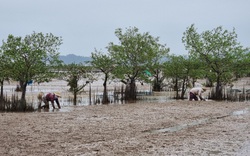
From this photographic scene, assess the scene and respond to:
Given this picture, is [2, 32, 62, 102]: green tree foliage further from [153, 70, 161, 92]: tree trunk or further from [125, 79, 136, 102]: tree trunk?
[153, 70, 161, 92]: tree trunk

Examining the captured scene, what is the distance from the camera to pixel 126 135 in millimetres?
9922

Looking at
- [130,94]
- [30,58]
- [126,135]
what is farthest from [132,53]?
[126,135]

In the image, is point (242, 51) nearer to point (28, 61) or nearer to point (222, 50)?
point (222, 50)

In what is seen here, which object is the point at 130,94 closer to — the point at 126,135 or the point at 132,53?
the point at 132,53

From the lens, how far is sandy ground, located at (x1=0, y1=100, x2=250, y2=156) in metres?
7.95

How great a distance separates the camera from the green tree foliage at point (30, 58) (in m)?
17.3

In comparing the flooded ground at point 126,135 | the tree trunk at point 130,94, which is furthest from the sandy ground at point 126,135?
the tree trunk at point 130,94

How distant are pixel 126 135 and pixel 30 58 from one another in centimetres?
951

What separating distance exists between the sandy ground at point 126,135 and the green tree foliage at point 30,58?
14.4ft

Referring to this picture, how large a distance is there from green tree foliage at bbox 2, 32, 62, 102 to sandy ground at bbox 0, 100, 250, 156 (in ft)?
14.4

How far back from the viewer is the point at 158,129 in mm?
11062

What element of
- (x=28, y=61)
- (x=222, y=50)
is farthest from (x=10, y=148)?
(x=222, y=50)

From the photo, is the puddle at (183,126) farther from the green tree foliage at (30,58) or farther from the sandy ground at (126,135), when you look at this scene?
the green tree foliage at (30,58)

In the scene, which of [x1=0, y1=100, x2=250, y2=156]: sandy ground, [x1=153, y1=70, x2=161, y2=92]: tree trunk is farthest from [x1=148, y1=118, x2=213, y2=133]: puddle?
[x1=153, y1=70, x2=161, y2=92]: tree trunk
